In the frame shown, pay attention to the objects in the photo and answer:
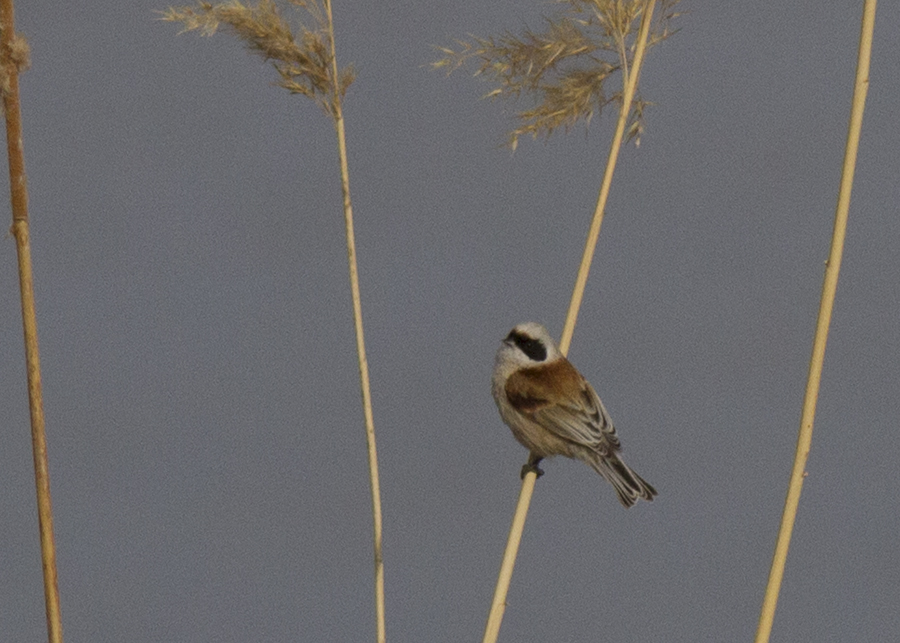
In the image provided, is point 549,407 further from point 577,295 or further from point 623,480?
point 577,295

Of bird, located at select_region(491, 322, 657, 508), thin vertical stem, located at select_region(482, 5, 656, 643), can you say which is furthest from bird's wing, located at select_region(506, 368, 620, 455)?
thin vertical stem, located at select_region(482, 5, 656, 643)

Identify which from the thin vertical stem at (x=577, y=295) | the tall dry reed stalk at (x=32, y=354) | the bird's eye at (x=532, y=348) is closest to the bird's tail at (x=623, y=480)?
the bird's eye at (x=532, y=348)

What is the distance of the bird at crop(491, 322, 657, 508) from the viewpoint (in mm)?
4324

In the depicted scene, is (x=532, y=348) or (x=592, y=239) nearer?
(x=592, y=239)

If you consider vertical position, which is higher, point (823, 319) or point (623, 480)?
point (823, 319)

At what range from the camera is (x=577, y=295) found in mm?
3277

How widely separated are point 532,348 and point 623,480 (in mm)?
678

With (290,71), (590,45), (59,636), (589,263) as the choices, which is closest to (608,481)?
(589,263)

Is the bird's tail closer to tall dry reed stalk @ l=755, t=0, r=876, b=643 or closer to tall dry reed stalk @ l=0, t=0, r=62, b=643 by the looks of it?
tall dry reed stalk @ l=755, t=0, r=876, b=643

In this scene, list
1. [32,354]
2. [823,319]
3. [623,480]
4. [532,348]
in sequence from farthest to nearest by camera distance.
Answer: [532,348] → [623,480] → [823,319] → [32,354]

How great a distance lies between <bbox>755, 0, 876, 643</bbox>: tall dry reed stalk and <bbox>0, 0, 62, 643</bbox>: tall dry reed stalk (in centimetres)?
165

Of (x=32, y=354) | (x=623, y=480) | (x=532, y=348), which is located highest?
(x=532, y=348)

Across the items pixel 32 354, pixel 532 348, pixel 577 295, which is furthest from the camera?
pixel 532 348

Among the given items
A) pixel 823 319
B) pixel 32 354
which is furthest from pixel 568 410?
pixel 32 354
